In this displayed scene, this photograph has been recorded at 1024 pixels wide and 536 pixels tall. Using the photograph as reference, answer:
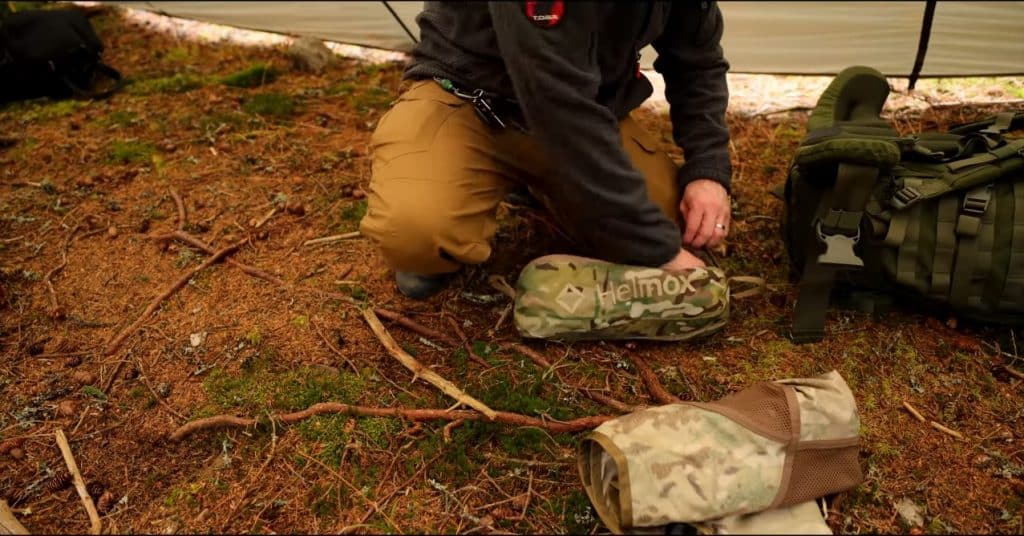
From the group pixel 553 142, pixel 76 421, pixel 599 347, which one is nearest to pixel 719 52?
pixel 553 142

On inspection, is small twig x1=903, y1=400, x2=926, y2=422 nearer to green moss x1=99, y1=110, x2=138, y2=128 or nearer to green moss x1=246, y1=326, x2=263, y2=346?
green moss x1=246, y1=326, x2=263, y2=346

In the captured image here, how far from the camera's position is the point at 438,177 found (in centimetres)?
216

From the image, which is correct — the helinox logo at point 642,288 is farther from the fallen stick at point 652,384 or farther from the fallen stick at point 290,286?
the fallen stick at point 290,286

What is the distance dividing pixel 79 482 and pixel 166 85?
2.65 metres

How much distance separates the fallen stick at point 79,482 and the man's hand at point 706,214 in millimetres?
1907

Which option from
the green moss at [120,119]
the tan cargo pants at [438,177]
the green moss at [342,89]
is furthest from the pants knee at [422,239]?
Result: the green moss at [120,119]

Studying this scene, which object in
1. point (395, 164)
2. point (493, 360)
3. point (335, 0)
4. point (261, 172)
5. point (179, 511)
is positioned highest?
point (335, 0)

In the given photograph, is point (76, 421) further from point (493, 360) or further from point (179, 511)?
point (493, 360)

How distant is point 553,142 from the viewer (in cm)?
188

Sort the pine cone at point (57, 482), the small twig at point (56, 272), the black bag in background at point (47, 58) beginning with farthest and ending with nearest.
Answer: the black bag in background at point (47, 58), the small twig at point (56, 272), the pine cone at point (57, 482)

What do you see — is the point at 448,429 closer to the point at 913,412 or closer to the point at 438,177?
the point at 438,177

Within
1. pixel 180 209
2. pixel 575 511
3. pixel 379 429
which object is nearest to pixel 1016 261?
pixel 575 511

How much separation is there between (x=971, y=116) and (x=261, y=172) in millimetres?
3159

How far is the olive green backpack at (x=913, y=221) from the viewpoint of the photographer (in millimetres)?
2055
